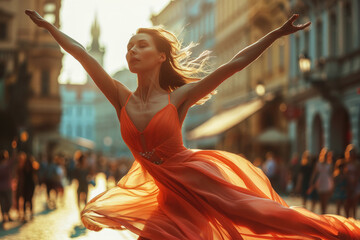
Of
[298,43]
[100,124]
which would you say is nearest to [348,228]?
[298,43]

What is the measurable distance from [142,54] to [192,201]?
104cm

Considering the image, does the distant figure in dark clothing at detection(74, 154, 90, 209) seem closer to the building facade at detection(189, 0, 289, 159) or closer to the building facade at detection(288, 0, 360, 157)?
the building facade at detection(288, 0, 360, 157)

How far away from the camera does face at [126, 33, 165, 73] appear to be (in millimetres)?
5035

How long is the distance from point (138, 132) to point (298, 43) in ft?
105

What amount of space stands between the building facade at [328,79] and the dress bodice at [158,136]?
65.7ft

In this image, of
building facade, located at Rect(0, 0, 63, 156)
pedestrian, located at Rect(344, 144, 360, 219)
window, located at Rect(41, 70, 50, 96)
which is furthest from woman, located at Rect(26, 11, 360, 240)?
window, located at Rect(41, 70, 50, 96)

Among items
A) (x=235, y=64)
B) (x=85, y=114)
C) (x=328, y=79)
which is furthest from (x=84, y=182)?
(x=85, y=114)

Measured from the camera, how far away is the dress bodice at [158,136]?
4762 mm

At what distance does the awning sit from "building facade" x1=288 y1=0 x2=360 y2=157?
2.17 metres

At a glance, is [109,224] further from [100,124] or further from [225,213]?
[100,124]

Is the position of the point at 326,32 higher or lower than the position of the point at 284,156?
higher

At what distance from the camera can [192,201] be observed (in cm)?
459

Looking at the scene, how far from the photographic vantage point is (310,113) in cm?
3362

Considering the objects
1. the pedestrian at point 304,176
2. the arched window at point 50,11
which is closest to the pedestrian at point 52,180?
the pedestrian at point 304,176
